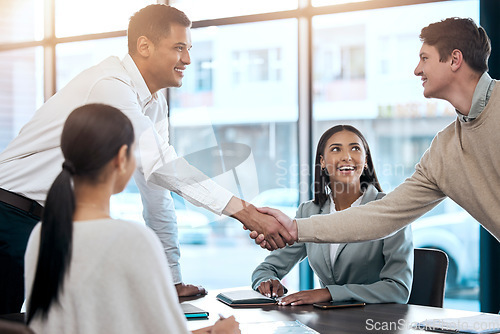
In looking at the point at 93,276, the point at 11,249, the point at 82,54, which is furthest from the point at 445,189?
the point at 82,54

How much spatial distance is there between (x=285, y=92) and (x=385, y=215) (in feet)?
5.51

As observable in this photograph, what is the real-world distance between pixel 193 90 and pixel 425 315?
265 cm

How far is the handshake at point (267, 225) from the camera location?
2.21 m

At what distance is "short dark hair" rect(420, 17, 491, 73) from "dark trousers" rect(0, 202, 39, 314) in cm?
160

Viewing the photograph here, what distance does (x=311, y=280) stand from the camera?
346 cm

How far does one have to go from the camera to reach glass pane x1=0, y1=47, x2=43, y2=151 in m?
4.52

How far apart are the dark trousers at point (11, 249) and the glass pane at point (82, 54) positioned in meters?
2.46

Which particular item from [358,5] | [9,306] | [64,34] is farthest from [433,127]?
[64,34]

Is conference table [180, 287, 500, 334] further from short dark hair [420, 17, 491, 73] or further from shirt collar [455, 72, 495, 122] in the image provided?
short dark hair [420, 17, 491, 73]

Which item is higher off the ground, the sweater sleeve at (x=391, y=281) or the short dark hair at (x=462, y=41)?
the short dark hair at (x=462, y=41)

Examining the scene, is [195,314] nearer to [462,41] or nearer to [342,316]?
[342,316]

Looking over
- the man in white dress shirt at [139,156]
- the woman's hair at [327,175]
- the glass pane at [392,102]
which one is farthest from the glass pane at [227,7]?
the man in white dress shirt at [139,156]

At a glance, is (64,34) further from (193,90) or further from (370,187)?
(370,187)

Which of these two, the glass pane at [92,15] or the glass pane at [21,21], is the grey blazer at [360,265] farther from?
the glass pane at [21,21]
